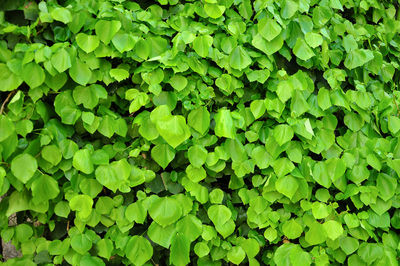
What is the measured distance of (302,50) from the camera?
1.75m

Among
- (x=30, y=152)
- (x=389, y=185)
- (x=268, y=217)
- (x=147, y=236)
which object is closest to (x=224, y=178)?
(x=268, y=217)

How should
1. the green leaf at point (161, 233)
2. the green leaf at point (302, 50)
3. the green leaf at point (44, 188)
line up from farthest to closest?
the green leaf at point (302, 50)
the green leaf at point (161, 233)
the green leaf at point (44, 188)

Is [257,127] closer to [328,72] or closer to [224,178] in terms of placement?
[224,178]

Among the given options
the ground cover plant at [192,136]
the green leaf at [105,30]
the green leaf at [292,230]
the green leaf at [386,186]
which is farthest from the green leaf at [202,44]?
the green leaf at [386,186]

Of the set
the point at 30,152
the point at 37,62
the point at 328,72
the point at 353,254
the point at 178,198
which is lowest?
the point at 353,254

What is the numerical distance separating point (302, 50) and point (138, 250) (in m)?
1.13

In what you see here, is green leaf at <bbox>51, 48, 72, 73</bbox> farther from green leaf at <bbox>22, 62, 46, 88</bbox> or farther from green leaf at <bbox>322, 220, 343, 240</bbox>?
green leaf at <bbox>322, 220, 343, 240</bbox>

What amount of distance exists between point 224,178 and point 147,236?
46cm

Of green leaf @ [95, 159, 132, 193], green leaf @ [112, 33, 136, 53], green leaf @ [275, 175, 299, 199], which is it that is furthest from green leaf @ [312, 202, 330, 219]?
green leaf @ [112, 33, 136, 53]

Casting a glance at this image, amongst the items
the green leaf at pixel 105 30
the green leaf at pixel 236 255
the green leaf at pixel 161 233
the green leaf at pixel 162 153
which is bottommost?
the green leaf at pixel 236 255

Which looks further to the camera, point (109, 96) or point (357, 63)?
point (357, 63)

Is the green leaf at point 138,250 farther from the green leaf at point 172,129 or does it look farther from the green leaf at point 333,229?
the green leaf at point 333,229

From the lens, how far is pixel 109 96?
5.62 ft

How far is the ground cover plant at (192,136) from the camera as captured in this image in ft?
5.13
